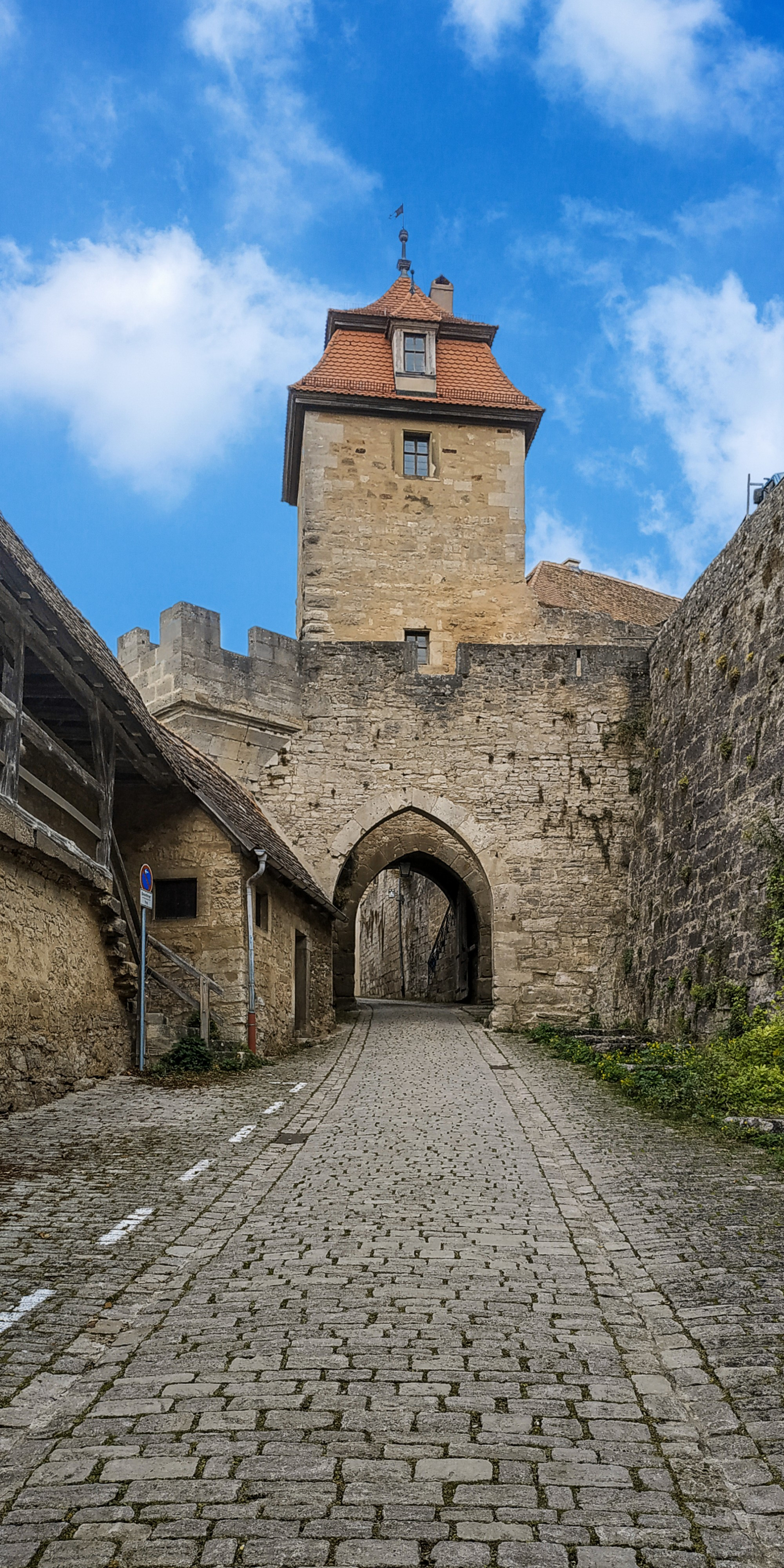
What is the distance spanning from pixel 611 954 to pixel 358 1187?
12.0m

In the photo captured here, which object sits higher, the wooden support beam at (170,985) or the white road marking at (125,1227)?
the wooden support beam at (170,985)

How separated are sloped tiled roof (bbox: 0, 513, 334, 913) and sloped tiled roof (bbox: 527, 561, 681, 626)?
12459 millimetres

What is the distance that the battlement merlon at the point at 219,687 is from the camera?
56.5 feet

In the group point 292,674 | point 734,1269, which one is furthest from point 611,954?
point 734,1269

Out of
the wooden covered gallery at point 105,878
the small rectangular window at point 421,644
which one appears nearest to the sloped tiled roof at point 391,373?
the small rectangular window at point 421,644

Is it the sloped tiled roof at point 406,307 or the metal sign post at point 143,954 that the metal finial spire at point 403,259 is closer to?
the sloped tiled roof at point 406,307

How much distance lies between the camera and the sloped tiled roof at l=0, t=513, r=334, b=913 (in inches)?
338

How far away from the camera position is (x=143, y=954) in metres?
11.5

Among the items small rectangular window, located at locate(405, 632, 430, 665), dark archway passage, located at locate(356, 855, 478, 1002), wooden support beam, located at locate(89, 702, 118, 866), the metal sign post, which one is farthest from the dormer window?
the metal sign post

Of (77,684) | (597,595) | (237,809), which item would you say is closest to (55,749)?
(77,684)

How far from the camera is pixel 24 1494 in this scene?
2885 mm

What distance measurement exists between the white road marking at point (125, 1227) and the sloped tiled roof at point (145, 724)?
440 cm

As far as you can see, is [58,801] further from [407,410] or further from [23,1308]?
[407,410]

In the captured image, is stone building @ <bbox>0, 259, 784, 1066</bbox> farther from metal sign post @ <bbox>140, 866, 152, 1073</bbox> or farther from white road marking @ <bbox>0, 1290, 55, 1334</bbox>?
white road marking @ <bbox>0, 1290, 55, 1334</bbox>
